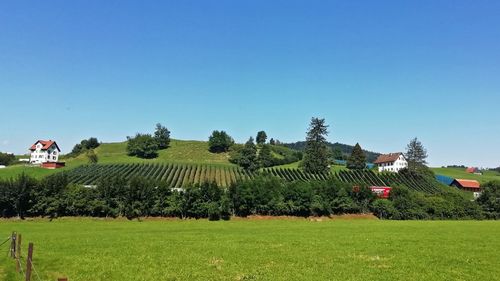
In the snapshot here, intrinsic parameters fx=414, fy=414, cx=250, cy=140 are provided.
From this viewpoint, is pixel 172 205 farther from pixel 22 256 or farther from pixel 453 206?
pixel 453 206

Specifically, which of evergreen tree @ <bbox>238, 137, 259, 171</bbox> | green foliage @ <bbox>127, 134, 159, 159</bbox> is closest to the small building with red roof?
evergreen tree @ <bbox>238, 137, 259, 171</bbox>

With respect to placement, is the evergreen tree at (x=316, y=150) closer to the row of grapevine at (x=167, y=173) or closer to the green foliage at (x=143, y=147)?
the row of grapevine at (x=167, y=173)

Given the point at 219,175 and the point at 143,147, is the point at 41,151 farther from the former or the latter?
the point at 219,175

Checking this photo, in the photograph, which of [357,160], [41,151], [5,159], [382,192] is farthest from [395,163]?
[5,159]

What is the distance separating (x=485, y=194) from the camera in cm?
9525

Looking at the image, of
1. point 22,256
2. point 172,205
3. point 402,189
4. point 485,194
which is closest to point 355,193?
point 402,189

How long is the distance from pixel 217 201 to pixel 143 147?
118m

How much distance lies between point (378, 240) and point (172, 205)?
4797cm

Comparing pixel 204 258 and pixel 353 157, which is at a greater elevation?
pixel 353 157

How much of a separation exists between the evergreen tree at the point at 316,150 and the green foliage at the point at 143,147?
74.4 m

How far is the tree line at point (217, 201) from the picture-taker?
248 feet

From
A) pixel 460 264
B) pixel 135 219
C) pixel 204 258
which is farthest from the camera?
pixel 135 219

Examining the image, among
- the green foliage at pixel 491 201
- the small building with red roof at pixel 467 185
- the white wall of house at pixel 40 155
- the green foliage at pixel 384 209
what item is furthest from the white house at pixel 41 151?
the small building with red roof at pixel 467 185

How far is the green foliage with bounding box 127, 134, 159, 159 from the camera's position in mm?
189750
